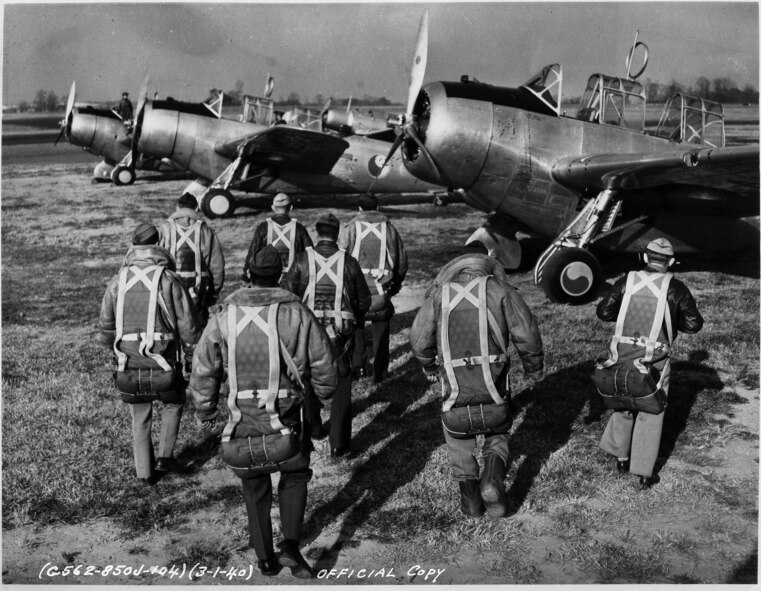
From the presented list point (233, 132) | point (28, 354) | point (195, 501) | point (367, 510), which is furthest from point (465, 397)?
point (233, 132)

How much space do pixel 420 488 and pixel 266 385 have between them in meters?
1.79

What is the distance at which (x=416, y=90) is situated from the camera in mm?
9766

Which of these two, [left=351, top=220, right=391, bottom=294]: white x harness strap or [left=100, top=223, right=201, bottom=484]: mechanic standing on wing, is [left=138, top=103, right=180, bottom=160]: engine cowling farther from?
[left=100, top=223, right=201, bottom=484]: mechanic standing on wing

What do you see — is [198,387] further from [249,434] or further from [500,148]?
[500,148]

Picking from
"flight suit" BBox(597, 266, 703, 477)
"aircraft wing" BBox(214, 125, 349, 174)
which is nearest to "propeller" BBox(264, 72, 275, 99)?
"aircraft wing" BBox(214, 125, 349, 174)

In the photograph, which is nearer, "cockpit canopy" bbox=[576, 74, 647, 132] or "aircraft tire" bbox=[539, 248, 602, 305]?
"aircraft tire" bbox=[539, 248, 602, 305]

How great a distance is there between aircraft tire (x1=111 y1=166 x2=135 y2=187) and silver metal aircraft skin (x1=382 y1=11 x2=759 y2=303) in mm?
16933

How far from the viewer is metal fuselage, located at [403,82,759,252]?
9773 mm

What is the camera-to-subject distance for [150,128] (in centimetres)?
1830

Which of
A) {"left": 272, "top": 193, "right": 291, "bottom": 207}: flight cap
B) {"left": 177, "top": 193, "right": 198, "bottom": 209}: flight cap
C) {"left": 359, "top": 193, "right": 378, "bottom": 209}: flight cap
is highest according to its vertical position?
{"left": 359, "top": 193, "right": 378, "bottom": 209}: flight cap

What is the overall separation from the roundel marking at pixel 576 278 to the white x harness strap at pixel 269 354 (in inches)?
242

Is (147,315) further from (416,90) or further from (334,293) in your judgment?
(416,90)

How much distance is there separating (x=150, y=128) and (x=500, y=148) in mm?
11683

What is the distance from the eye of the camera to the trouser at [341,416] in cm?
554
